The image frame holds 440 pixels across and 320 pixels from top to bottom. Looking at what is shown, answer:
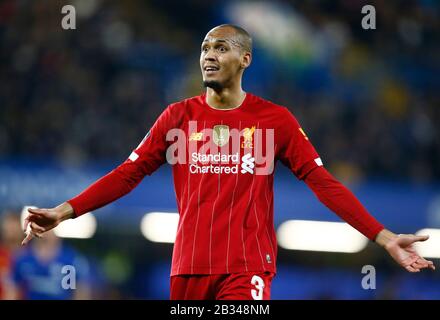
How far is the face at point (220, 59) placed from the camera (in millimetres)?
5816

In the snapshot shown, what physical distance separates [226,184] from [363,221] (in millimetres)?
840

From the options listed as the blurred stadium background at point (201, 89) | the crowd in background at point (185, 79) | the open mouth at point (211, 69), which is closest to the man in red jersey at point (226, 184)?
the open mouth at point (211, 69)

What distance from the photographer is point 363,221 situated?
559cm

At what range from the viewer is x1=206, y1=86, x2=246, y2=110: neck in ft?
19.2

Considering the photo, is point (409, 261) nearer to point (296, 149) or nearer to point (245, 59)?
point (296, 149)

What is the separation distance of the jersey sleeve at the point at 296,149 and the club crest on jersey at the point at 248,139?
17cm

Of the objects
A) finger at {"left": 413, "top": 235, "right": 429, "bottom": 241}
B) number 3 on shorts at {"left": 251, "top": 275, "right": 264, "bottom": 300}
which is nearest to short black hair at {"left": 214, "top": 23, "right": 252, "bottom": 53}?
number 3 on shorts at {"left": 251, "top": 275, "right": 264, "bottom": 300}

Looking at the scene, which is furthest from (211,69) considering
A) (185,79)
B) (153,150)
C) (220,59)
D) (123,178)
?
(185,79)

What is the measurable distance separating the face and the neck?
5 centimetres

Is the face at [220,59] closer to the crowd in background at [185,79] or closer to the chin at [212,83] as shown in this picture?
the chin at [212,83]

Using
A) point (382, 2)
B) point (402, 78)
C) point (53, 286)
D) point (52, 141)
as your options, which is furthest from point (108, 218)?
point (382, 2)

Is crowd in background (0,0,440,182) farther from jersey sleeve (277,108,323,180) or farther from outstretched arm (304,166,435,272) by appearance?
outstretched arm (304,166,435,272)

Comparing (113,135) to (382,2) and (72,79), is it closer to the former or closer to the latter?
(72,79)

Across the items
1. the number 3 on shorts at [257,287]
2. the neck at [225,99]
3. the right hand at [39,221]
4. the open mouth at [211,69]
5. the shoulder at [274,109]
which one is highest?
the open mouth at [211,69]
